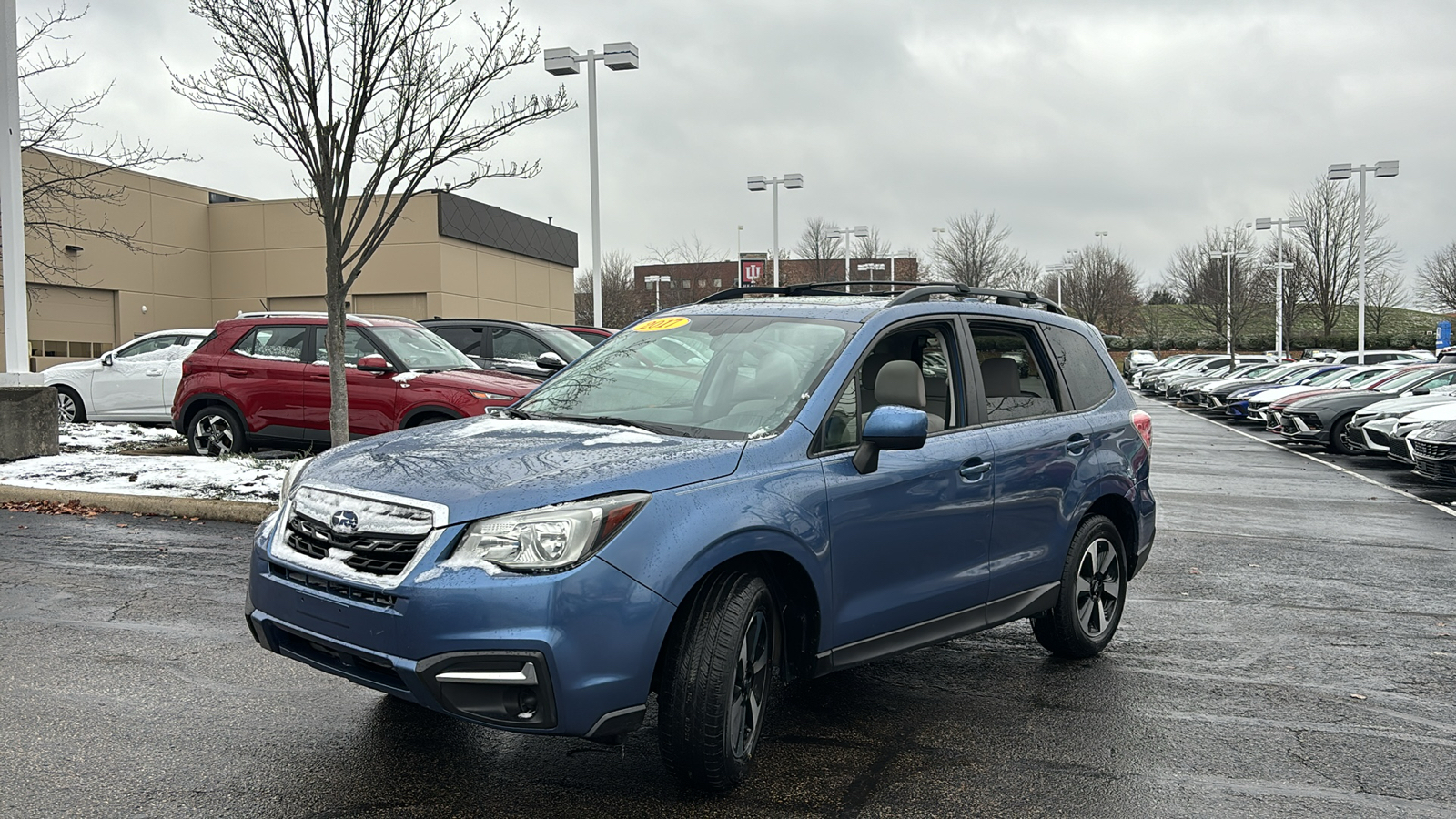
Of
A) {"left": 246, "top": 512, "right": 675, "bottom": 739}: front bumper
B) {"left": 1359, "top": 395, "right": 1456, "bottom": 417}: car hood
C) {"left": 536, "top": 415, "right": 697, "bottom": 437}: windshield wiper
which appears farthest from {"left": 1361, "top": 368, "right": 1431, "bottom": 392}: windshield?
{"left": 246, "top": 512, "right": 675, "bottom": 739}: front bumper

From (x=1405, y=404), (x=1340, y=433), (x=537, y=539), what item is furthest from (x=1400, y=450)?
(x=537, y=539)

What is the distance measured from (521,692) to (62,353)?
33553 millimetres

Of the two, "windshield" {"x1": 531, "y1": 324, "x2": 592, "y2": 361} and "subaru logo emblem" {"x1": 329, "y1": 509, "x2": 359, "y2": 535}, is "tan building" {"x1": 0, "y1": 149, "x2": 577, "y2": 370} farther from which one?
"subaru logo emblem" {"x1": 329, "y1": 509, "x2": 359, "y2": 535}

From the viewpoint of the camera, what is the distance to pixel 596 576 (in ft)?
11.2

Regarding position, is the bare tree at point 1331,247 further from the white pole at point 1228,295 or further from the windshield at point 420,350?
the windshield at point 420,350

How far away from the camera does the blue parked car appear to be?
3423 mm

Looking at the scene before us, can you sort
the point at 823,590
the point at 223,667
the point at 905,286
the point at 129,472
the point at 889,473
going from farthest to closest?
the point at 129,472 → the point at 905,286 → the point at 223,667 → the point at 889,473 → the point at 823,590

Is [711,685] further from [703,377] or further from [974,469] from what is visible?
[974,469]

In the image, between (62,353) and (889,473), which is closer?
(889,473)

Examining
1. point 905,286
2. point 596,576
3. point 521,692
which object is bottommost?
point 521,692

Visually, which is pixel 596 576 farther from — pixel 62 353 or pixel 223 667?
pixel 62 353

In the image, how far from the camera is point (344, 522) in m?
3.65

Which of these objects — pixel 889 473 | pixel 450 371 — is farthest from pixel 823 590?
pixel 450 371

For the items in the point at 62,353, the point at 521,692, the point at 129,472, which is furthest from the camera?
the point at 62,353
